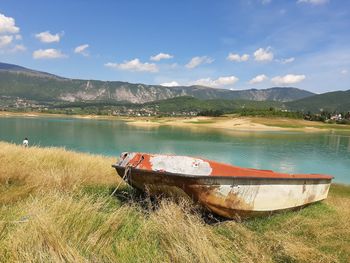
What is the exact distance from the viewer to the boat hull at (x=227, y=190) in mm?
7383

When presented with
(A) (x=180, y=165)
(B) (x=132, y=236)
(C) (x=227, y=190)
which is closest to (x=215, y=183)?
(C) (x=227, y=190)

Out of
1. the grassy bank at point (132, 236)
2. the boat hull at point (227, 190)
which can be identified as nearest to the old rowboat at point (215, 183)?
the boat hull at point (227, 190)

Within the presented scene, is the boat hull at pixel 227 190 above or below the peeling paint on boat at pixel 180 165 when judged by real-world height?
below

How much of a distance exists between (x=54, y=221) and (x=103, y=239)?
2.40ft

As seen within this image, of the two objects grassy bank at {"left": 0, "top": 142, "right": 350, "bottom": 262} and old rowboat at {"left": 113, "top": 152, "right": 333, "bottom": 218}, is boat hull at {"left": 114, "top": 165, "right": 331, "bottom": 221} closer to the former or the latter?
old rowboat at {"left": 113, "top": 152, "right": 333, "bottom": 218}

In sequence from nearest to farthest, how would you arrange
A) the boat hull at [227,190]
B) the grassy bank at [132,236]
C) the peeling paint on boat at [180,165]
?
1. the grassy bank at [132,236]
2. the boat hull at [227,190]
3. the peeling paint on boat at [180,165]

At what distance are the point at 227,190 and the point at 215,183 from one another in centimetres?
39

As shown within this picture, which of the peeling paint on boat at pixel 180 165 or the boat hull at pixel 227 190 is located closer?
the boat hull at pixel 227 190

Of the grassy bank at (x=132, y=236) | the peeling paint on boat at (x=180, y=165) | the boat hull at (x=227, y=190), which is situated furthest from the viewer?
the peeling paint on boat at (x=180, y=165)

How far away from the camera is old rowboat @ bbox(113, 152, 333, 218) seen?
7414mm

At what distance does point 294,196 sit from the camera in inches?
357

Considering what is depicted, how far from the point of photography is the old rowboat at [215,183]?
7.41m

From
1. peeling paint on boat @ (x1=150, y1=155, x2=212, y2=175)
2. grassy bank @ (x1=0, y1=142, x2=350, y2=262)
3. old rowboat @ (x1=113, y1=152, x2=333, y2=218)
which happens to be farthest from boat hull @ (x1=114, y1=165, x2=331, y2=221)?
peeling paint on boat @ (x1=150, y1=155, x2=212, y2=175)

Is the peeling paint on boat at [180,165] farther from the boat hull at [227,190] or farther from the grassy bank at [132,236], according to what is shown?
the grassy bank at [132,236]
